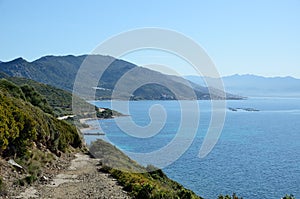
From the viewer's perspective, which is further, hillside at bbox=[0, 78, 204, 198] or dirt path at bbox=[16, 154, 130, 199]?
hillside at bbox=[0, 78, 204, 198]

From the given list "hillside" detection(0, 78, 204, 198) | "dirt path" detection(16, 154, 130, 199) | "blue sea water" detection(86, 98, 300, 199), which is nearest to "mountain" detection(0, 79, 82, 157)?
"hillside" detection(0, 78, 204, 198)

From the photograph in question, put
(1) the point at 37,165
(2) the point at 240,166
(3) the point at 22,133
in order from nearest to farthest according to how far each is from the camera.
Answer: (1) the point at 37,165 → (3) the point at 22,133 → (2) the point at 240,166

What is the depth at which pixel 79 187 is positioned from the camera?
10.6 metres

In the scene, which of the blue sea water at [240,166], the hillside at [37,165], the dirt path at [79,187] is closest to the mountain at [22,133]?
the hillside at [37,165]

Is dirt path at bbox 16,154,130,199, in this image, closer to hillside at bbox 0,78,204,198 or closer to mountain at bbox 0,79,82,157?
hillside at bbox 0,78,204,198

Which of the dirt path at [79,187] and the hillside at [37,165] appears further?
the hillside at [37,165]

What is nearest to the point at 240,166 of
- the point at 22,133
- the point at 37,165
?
the point at 22,133

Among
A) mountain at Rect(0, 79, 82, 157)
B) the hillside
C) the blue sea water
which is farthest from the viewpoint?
the blue sea water

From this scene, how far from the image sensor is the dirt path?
9.52 metres

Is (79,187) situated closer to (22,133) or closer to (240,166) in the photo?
(22,133)

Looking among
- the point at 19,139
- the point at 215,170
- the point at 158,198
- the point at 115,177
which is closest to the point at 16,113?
the point at 19,139

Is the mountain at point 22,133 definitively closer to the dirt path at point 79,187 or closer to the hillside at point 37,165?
the hillside at point 37,165

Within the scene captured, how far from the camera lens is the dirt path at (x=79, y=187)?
375 inches

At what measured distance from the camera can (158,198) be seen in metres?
8.80
